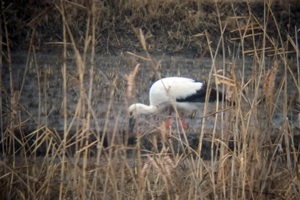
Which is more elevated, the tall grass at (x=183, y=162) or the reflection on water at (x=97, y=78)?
the tall grass at (x=183, y=162)

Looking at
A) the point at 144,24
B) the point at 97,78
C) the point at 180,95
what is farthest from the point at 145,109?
the point at 144,24

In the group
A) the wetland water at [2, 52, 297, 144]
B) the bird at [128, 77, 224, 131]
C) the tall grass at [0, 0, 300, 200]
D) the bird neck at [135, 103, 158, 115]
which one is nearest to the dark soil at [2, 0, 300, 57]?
the wetland water at [2, 52, 297, 144]

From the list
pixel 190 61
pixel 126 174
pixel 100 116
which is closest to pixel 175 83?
pixel 100 116

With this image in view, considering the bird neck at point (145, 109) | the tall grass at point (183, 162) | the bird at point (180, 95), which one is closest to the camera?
the tall grass at point (183, 162)

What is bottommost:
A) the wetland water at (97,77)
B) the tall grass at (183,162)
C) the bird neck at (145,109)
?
the bird neck at (145,109)

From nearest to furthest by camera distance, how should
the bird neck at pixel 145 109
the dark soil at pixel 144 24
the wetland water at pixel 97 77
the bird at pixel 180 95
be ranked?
the wetland water at pixel 97 77 < the bird neck at pixel 145 109 < the bird at pixel 180 95 < the dark soil at pixel 144 24

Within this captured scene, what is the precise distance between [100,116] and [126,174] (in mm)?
3048

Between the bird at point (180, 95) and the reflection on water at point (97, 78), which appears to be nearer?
the reflection on water at point (97, 78)

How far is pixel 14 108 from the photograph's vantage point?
3.82 m

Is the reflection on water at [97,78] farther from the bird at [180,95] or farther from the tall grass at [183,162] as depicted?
the tall grass at [183,162]

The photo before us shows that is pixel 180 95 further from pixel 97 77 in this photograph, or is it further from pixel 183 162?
pixel 183 162

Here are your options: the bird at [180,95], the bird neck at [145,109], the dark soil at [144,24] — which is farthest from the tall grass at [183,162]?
the dark soil at [144,24]

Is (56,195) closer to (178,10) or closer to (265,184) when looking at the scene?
(265,184)

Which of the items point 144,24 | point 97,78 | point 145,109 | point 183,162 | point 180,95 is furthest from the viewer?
point 144,24
